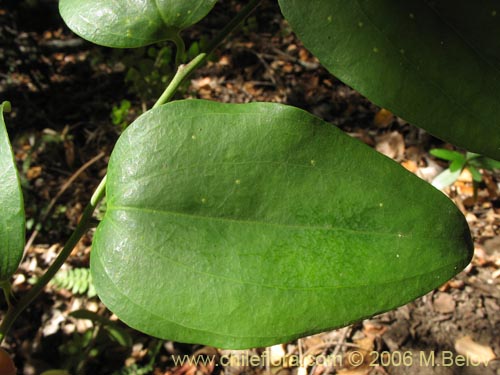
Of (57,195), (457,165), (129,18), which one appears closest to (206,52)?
(129,18)

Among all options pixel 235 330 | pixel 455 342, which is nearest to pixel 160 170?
pixel 235 330

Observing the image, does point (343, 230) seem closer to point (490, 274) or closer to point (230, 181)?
point (230, 181)

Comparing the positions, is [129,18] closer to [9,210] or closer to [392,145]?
[9,210]

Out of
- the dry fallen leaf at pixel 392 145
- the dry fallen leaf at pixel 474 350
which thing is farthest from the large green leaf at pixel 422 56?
the dry fallen leaf at pixel 392 145

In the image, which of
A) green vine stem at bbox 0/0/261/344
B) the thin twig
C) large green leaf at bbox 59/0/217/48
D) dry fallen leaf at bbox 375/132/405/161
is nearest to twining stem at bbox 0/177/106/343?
green vine stem at bbox 0/0/261/344

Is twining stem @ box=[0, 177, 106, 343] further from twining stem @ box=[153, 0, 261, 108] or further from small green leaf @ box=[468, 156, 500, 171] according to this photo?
small green leaf @ box=[468, 156, 500, 171]

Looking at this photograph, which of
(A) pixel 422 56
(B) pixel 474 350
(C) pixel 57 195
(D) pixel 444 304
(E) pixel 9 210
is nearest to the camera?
(A) pixel 422 56
